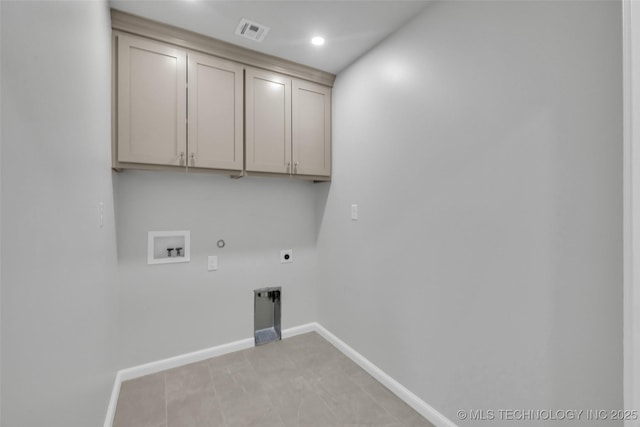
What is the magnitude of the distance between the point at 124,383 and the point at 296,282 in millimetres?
1578

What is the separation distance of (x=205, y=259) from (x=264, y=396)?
119 cm

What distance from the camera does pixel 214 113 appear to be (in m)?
2.17

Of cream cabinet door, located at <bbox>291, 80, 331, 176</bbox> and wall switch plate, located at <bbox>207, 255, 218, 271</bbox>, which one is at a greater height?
cream cabinet door, located at <bbox>291, 80, 331, 176</bbox>

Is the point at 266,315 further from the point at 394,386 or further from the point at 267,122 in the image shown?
the point at 267,122

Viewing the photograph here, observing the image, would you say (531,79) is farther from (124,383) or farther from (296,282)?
(124,383)

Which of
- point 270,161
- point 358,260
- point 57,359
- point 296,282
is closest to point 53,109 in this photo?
point 57,359

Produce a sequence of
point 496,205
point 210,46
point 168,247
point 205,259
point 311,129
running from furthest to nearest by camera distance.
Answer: point 311,129
point 205,259
point 168,247
point 210,46
point 496,205

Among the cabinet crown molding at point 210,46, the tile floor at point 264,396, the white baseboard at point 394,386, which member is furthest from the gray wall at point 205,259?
the cabinet crown molding at point 210,46

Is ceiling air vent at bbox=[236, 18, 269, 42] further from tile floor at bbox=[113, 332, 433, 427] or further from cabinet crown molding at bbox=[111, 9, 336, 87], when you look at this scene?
tile floor at bbox=[113, 332, 433, 427]

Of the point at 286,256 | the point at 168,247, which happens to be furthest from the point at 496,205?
the point at 168,247

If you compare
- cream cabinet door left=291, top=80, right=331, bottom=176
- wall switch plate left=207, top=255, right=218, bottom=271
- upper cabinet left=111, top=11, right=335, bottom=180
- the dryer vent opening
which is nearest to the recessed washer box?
wall switch plate left=207, top=255, right=218, bottom=271

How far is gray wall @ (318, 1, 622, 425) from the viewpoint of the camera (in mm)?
1070

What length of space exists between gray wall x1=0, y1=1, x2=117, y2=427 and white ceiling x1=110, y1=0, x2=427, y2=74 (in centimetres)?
53

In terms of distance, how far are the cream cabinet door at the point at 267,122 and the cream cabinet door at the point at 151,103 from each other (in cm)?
50
